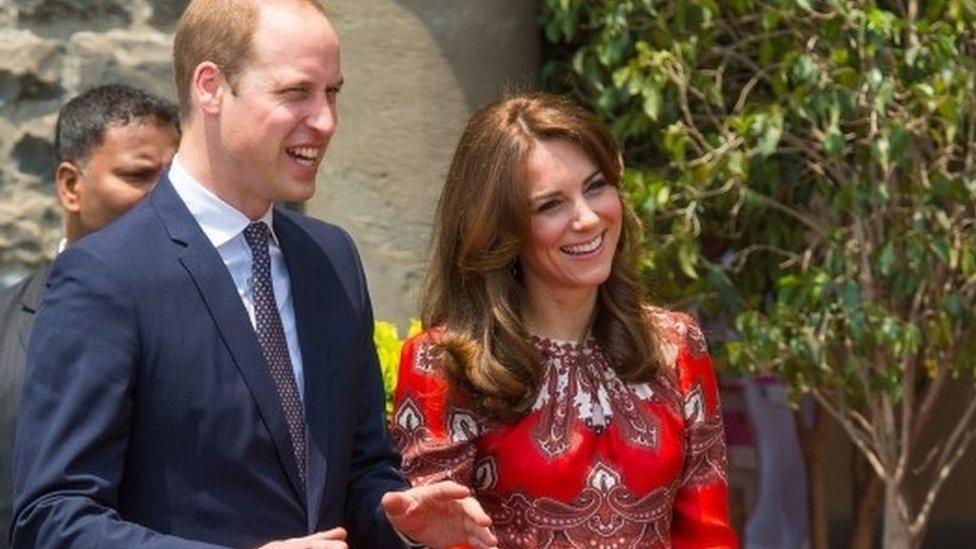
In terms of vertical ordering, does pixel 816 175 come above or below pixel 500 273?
below

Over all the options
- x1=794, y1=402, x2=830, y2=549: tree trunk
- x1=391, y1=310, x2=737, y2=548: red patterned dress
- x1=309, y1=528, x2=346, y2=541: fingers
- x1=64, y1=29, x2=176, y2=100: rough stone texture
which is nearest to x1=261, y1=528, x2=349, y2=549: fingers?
x1=309, y1=528, x2=346, y2=541: fingers

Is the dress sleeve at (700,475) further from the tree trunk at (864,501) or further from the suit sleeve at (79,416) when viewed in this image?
the tree trunk at (864,501)

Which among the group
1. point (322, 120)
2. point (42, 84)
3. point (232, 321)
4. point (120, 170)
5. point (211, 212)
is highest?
point (322, 120)

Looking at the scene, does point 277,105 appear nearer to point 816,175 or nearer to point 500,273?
point 500,273

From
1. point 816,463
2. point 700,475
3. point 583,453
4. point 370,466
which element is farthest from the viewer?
point 816,463

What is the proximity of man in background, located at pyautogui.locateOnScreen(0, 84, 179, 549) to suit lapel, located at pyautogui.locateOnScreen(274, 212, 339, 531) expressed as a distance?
1.11 metres

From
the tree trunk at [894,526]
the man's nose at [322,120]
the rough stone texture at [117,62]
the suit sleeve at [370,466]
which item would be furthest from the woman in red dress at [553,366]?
the tree trunk at [894,526]

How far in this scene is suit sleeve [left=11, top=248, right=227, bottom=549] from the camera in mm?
3146

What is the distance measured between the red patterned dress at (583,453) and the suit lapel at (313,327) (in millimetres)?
414

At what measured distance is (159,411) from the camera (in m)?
3.24

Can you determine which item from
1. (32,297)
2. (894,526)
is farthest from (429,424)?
(894,526)

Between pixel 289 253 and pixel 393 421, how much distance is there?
537 mm

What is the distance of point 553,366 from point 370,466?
0.49 meters

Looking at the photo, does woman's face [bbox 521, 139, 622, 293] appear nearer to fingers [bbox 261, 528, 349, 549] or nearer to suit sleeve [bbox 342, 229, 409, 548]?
suit sleeve [bbox 342, 229, 409, 548]
